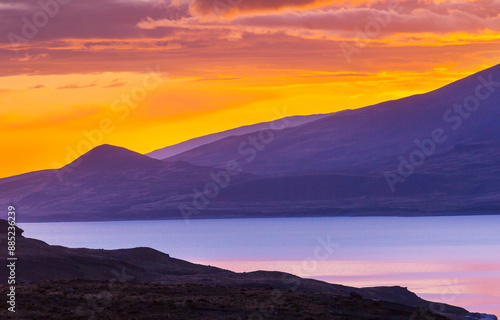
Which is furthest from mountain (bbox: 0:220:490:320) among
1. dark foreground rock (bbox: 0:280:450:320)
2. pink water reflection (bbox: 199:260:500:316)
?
pink water reflection (bbox: 199:260:500:316)

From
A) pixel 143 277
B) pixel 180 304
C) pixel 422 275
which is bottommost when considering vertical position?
pixel 180 304

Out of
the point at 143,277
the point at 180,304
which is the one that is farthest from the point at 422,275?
the point at 180,304

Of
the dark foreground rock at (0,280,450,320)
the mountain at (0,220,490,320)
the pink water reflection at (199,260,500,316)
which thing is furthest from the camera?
the pink water reflection at (199,260,500,316)

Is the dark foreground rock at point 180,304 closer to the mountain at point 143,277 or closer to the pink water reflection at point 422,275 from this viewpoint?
the mountain at point 143,277

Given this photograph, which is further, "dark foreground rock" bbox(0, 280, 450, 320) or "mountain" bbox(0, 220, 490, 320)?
"mountain" bbox(0, 220, 490, 320)

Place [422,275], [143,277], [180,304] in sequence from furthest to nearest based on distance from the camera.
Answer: [422,275], [143,277], [180,304]

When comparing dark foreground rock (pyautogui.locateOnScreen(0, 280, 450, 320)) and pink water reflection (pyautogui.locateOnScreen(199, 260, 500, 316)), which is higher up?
pink water reflection (pyautogui.locateOnScreen(199, 260, 500, 316))

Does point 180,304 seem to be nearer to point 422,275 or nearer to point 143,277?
point 143,277

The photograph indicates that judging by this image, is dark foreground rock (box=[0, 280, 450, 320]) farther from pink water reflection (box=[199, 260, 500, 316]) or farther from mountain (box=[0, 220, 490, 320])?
pink water reflection (box=[199, 260, 500, 316])

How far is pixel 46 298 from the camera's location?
26.1 metres

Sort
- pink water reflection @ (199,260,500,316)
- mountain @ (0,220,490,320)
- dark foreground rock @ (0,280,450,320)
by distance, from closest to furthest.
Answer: dark foreground rock @ (0,280,450,320) → mountain @ (0,220,490,320) → pink water reflection @ (199,260,500,316)

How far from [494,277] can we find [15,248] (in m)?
35.5

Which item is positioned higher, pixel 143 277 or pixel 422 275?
pixel 422 275

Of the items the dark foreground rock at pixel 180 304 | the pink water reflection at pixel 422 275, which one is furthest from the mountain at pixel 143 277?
the pink water reflection at pixel 422 275
